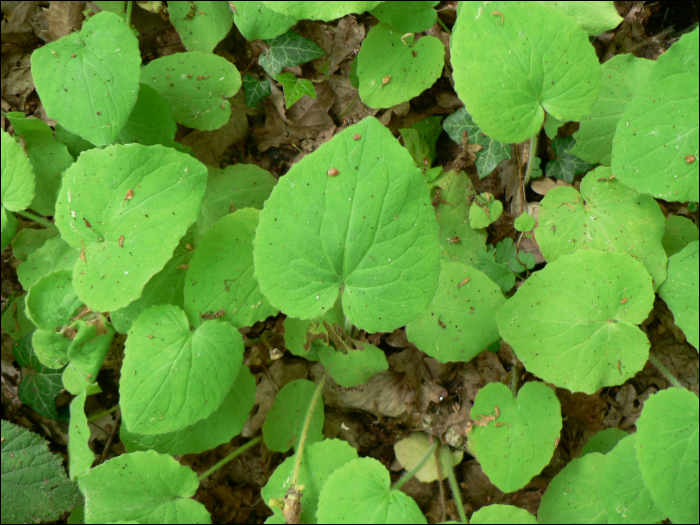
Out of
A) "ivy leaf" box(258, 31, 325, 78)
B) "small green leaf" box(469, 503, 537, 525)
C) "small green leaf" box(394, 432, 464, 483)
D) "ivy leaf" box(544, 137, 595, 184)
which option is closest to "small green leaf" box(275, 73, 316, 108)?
"ivy leaf" box(258, 31, 325, 78)

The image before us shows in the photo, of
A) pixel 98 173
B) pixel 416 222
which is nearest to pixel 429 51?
pixel 416 222

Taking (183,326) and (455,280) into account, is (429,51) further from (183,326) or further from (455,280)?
(183,326)

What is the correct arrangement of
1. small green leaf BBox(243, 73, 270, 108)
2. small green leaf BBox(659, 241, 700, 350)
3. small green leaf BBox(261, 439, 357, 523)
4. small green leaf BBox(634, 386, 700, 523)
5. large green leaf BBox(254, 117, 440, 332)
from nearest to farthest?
large green leaf BBox(254, 117, 440, 332)
small green leaf BBox(634, 386, 700, 523)
small green leaf BBox(659, 241, 700, 350)
small green leaf BBox(261, 439, 357, 523)
small green leaf BBox(243, 73, 270, 108)

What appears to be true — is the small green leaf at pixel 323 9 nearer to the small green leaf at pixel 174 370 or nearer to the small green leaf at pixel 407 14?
the small green leaf at pixel 407 14

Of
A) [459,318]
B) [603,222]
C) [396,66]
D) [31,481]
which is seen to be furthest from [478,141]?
[31,481]

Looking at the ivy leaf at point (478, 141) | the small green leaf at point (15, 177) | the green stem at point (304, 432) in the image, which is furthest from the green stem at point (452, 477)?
the small green leaf at point (15, 177)

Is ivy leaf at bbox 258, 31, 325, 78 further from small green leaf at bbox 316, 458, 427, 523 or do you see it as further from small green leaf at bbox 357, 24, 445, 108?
small green leaf at bbox 316, 458, 427, 523

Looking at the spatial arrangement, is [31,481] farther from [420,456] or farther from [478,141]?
[478,141]

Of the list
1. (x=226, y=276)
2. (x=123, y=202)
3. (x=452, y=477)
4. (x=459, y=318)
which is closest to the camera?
(x=123, y=202)
